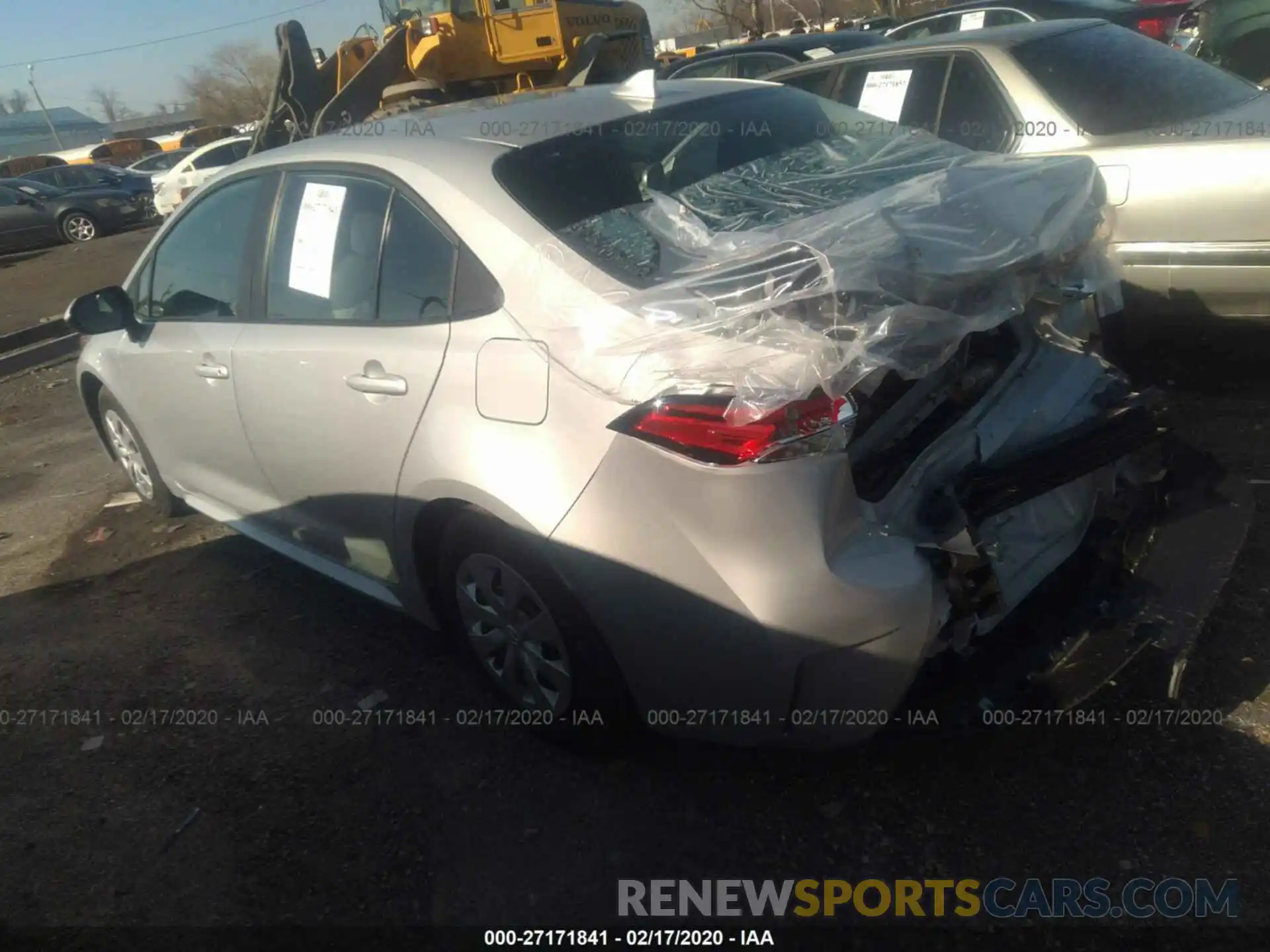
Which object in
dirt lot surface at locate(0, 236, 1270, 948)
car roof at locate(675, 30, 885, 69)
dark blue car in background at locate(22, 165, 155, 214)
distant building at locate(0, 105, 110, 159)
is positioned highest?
car roof at locate(675, 30, 885, 69)

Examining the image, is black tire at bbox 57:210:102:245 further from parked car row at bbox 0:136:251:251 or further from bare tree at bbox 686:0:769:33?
bare tree at bbox 686:0:769:33

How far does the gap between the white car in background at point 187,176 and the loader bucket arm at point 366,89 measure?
375 inches

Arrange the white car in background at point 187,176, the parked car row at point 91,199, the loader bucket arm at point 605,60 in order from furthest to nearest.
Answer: the parked car row at point 91,199
the white car in background at point 187,176
the loader bucket arm at point 605,60

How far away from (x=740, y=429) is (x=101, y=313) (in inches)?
119

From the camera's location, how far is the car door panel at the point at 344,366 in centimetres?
276

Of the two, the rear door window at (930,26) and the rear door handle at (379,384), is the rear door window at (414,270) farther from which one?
the rear door window at (930,26)

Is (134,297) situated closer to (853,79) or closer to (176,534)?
(176,534)

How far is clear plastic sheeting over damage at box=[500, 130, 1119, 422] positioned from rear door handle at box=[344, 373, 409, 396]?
0.47 m

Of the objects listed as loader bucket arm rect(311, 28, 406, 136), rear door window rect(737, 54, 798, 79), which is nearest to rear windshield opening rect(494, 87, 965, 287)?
loader bucket arm rect(311, 28, 406, 136)

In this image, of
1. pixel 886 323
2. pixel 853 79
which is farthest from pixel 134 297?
pixel 853 79

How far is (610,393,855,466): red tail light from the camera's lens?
6.82ft

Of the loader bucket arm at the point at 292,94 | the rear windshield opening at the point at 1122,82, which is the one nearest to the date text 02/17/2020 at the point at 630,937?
the rear windshield opening at the point at 1122,82

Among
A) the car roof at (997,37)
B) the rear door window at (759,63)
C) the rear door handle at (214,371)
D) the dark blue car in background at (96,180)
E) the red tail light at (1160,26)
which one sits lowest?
the dark blue car in background at (96,180)

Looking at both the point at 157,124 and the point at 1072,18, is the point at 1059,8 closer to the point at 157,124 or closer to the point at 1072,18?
the point at 1072,18
